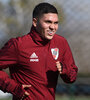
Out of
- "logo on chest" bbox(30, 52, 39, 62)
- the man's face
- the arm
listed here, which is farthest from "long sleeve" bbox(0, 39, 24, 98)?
the arm

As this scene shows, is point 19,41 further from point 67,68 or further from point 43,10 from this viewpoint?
point 67,68

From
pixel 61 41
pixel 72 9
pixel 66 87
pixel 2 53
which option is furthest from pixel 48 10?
pixel 66 87

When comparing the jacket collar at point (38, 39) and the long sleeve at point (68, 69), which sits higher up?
the jacket collar at point (38, 39)

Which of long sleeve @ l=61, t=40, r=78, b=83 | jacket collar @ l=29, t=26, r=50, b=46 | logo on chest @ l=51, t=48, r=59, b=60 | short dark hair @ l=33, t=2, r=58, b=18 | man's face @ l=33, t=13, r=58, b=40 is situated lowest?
long sleeve @ l=61, t=40, r=78, b=83

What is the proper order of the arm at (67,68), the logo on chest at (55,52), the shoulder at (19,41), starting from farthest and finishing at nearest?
the logo on chest at (55,52)
the shoulder at (19,41)
the arm at (67,68)

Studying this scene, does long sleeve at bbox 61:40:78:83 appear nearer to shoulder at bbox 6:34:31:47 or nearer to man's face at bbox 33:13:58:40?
man's face at bbox 33:13:58:40

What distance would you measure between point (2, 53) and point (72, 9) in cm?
363

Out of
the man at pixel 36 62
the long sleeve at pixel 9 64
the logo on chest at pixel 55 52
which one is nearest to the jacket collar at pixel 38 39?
the man at pixel 36 62

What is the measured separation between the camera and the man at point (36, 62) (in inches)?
134

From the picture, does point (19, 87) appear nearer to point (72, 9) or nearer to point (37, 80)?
point (37, 80)

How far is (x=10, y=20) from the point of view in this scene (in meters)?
6.97

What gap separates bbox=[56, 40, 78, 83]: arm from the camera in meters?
3.31

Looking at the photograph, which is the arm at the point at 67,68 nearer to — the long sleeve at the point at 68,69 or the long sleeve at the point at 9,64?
the long sleeve at the point at 68,69

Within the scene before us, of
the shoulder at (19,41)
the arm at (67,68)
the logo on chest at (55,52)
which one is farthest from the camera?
the logo on chest at (55,52)
